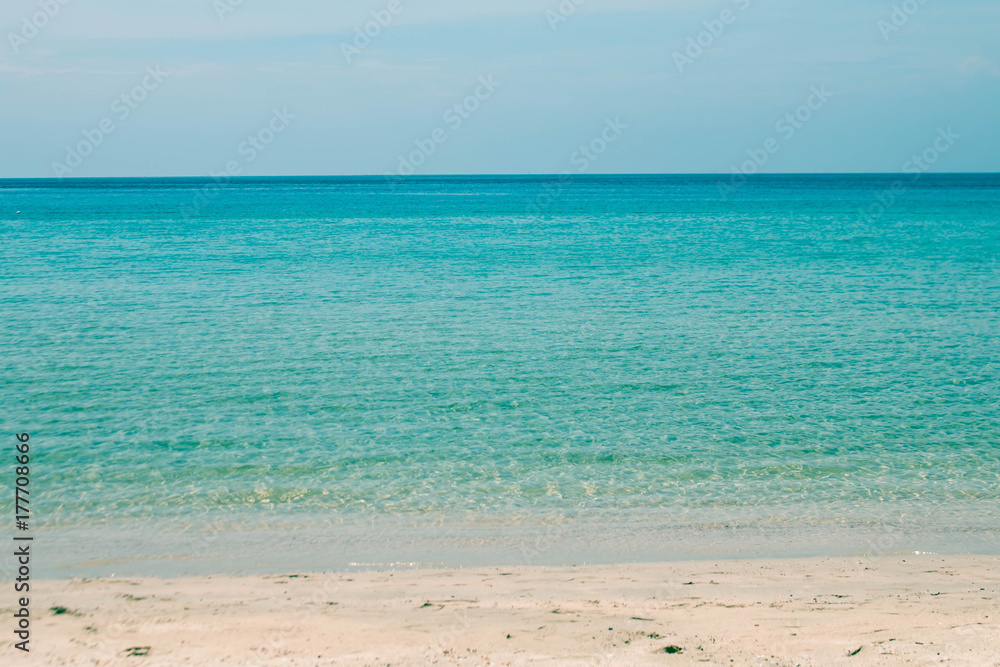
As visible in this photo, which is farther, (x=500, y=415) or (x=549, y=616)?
(x=500, y=415)

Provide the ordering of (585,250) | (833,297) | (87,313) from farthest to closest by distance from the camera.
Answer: (585,250) < (833,297) < (87,313)

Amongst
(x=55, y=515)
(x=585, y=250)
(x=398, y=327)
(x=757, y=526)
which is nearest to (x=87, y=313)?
(x=398, y=327)

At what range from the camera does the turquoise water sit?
873 centimetres

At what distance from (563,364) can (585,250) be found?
2380cm

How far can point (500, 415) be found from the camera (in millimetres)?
12617

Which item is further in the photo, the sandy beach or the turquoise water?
the turquoise water

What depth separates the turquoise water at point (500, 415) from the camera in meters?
8.73

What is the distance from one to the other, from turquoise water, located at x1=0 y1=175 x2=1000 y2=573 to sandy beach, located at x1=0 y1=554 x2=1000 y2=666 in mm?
534

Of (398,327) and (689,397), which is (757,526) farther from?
(398,327)

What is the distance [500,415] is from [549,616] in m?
6.06

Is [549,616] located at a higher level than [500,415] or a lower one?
higher

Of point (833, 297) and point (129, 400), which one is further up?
point (129, 400)

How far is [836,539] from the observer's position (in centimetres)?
843

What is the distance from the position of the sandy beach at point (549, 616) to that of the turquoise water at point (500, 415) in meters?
0.53
